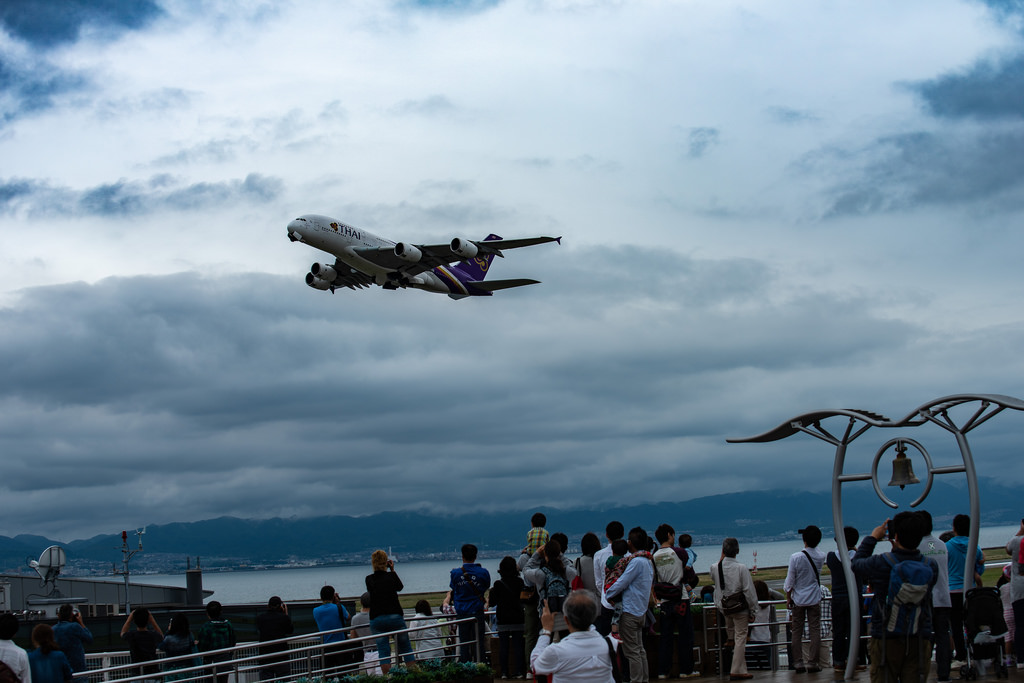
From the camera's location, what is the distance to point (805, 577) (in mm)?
12188

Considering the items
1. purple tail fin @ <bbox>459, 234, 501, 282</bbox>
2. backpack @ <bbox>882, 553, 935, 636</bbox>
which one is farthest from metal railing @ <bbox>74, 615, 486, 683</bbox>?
purple tail fin @ <bbox>459, 234, 501, 282</bbox>

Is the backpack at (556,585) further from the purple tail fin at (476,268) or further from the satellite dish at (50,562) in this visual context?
the purple tail fin at (476,268)

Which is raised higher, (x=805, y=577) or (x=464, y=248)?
(x=464, y=248)

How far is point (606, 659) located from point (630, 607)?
15.1ft

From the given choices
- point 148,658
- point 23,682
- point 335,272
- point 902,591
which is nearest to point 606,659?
point 902,591

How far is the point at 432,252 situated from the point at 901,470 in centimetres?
2826

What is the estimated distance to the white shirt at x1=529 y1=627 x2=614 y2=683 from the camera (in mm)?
6543

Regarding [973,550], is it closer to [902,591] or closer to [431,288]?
[902,591]

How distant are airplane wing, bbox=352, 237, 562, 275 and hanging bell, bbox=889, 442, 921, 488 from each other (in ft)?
82.7

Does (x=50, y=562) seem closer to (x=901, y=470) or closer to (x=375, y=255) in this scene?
(x=375, y=255)

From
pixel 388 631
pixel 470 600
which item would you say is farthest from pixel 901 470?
pixel 388 631

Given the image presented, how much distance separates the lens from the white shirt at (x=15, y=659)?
29.7 ft

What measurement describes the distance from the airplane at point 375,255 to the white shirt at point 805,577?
23.5 meters

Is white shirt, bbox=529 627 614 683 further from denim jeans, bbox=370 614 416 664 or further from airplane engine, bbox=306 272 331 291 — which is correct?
airplane engine, bbox=306 272 331 291
